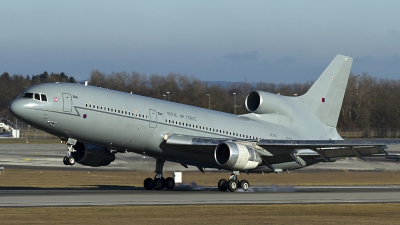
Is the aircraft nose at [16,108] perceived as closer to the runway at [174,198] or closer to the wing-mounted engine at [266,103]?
the runway at [174,198]

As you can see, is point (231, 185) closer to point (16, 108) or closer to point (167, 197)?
point (167, 197)

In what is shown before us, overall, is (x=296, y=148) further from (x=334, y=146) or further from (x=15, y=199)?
(x=15, y=199)

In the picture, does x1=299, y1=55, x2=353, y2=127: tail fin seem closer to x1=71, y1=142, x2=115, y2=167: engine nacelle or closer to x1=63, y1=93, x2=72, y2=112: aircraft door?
x1=71, y1=142, x2=115, y2=167: engine nacelle

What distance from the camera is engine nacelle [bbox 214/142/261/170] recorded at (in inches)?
1299

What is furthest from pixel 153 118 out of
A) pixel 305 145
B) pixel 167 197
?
pixel 305 145

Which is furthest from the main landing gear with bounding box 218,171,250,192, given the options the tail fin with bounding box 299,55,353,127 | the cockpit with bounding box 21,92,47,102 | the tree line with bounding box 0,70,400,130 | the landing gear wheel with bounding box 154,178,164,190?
the tree line with bounding box 0,70,400,130

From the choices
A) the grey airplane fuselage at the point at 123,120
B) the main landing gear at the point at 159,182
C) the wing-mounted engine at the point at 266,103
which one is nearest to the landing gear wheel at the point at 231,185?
the grey airplane fuselage at the point at 123,120

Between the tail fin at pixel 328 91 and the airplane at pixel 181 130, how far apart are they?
30 cm

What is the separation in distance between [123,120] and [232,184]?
22.4 feet

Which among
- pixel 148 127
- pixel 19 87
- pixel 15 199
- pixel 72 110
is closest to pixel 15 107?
pixel 72 110

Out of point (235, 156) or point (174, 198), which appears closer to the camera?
point (174, 198)

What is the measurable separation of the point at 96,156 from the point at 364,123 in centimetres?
7156

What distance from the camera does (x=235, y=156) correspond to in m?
33.0

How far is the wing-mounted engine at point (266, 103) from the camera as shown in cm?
3909
